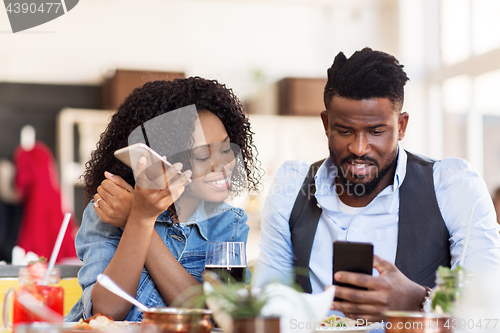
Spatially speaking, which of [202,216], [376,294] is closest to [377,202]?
[202,216]

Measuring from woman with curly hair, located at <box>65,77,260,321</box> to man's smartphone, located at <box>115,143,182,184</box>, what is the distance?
0.02 meters

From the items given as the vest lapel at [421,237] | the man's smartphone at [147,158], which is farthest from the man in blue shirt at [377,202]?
the man's smartphone at [147,158]

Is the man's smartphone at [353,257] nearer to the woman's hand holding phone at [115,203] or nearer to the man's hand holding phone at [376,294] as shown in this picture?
the man's hand holding phone at [376,294]

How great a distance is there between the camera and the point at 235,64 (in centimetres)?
429

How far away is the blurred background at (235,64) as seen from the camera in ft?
13.5

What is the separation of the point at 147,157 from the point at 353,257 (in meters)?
0.43

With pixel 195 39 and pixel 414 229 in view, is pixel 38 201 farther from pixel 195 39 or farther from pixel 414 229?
pixel 414 229

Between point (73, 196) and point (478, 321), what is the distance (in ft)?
13.1

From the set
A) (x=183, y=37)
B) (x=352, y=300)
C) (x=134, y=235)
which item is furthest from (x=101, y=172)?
(x=183, y=37)

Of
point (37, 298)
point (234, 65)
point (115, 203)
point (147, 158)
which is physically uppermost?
point (234, 65)

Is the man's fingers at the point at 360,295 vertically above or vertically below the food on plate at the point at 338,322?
above

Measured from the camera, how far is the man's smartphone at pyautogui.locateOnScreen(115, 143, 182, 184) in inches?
34.9

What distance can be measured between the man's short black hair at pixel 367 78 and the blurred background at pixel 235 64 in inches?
103

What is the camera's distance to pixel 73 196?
14.0ft
